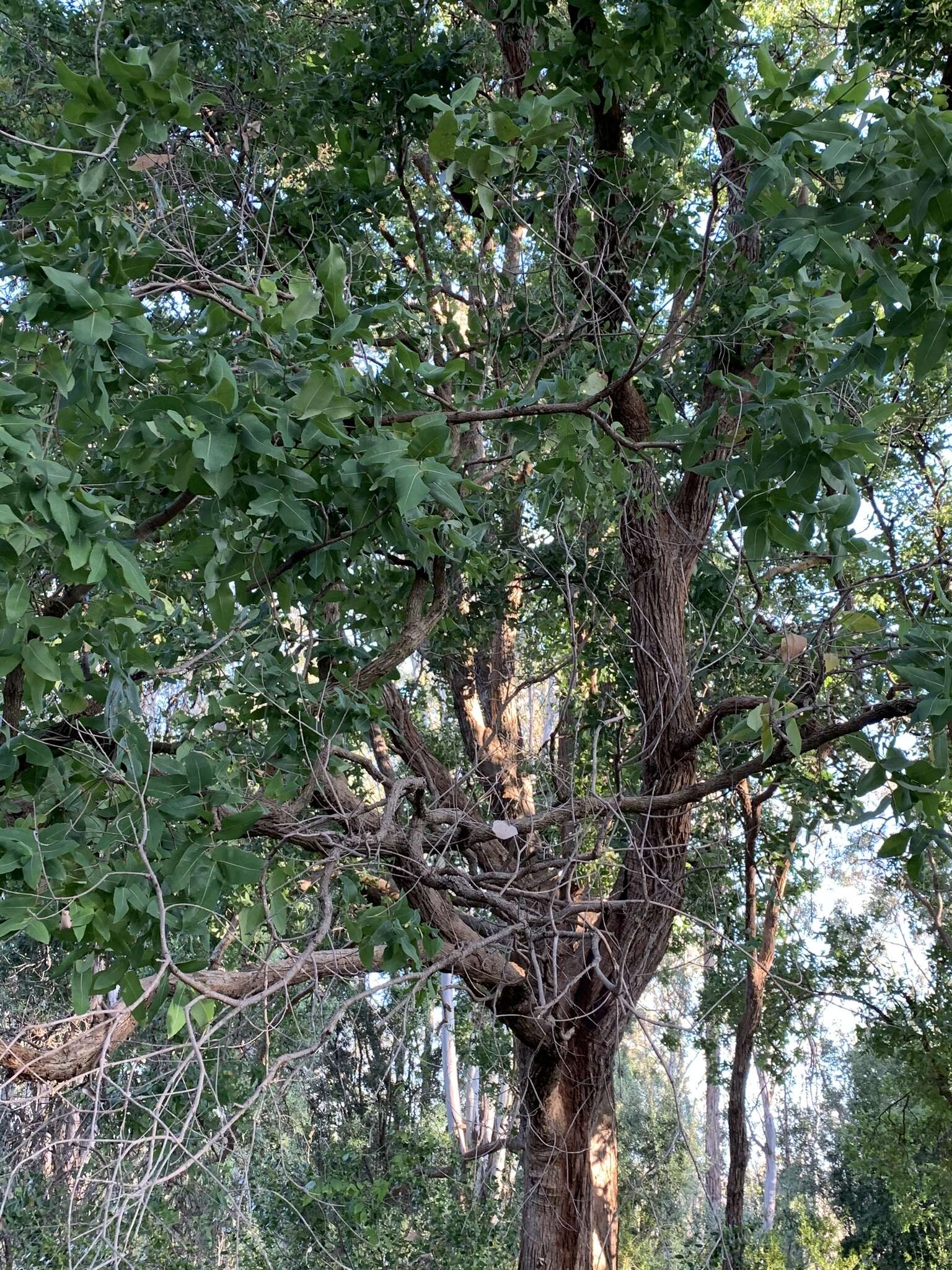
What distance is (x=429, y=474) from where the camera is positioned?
181 cm

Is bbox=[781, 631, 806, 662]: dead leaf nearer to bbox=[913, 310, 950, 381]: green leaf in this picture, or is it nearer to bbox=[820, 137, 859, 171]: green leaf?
bbox=[913, 310, 950, 381]: green leaf

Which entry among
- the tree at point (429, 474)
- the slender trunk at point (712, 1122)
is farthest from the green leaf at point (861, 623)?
the slender trunk at point (712, 1122)

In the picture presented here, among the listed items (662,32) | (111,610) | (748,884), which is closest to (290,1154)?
(111,610)

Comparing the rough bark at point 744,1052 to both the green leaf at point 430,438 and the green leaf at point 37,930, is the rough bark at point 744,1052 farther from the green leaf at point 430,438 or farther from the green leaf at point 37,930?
the green leaf at point 37,930

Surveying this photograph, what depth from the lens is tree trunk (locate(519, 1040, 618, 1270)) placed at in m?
4.22

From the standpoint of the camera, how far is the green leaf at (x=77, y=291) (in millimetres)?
1595

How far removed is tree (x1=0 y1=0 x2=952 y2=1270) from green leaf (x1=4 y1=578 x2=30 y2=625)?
2.4 inches

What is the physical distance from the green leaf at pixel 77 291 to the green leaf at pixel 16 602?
0.48 meters

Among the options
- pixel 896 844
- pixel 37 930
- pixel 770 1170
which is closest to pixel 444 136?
pixel 896 844

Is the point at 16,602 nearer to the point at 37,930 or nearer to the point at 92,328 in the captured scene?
the point at 92,328

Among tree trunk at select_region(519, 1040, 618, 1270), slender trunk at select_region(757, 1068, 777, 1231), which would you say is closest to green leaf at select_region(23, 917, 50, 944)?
tree trunk at select_region(519, 1040, 618, 1270)

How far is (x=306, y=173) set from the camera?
146 inches

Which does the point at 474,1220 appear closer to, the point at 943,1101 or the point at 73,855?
the point at 943,1101

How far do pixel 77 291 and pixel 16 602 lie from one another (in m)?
0.52
